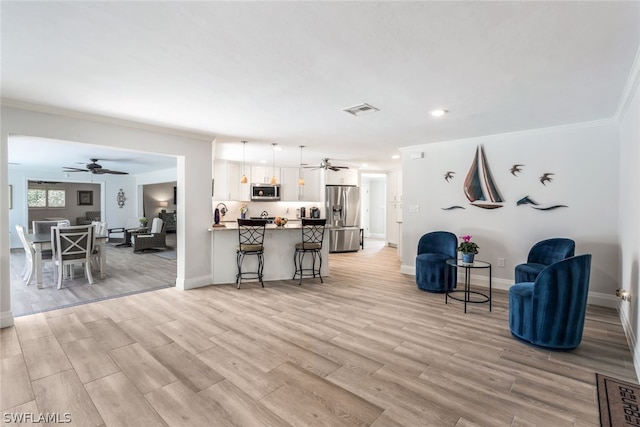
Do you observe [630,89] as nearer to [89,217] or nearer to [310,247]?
[310,247]

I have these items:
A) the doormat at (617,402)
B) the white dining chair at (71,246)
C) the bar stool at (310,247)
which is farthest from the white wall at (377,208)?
the doormat at (617,402)

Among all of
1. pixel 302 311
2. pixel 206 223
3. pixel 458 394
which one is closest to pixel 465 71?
pixel 458 394

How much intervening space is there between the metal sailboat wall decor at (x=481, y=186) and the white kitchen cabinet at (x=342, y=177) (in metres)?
4.33

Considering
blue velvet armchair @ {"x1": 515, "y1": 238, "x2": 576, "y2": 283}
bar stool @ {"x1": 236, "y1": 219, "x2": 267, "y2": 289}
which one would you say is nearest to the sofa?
bar stool @ {"x1": 236, "y1": 219, "x2": 267, "y2": 289}

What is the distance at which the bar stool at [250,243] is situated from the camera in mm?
4770

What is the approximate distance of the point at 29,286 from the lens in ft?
16.2

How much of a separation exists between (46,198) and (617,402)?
15956mm

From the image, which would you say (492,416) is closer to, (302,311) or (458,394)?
(458,394)

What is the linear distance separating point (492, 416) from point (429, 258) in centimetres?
287

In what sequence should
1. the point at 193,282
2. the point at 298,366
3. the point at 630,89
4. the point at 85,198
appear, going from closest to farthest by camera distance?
the point at 298,366
the point at 630,89
the point at 193,282
the point at 85,198

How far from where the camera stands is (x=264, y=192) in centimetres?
840

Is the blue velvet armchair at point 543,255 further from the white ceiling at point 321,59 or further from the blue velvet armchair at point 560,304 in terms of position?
the white ceiling at point 321,59

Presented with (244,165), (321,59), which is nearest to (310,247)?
(321,59)

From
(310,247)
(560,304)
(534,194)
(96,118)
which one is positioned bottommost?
(560,304)
